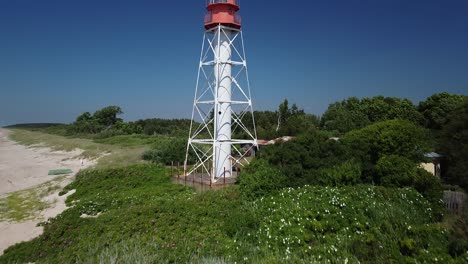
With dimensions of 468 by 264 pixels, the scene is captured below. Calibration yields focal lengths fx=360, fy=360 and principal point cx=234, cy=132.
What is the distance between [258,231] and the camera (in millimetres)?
10578

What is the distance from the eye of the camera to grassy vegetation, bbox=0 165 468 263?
26.2 feet

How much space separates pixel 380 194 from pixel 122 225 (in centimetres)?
897

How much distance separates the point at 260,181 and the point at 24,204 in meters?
14.8

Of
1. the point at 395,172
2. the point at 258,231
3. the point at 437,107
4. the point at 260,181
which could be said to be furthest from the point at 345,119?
the point at 258,231

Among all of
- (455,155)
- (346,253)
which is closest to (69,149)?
(455,155)

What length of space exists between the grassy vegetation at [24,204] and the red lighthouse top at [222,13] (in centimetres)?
1333

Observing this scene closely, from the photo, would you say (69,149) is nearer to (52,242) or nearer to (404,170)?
(52,242)

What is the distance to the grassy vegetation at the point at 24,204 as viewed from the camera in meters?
18.1

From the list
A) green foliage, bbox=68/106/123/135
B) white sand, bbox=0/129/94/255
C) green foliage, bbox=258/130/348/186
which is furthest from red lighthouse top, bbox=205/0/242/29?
green foliage, bbox=68/106/123/135

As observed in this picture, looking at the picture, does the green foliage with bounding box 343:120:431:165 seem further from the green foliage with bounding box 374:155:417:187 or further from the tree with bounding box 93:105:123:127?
the tree with bounding box 93:105:123:127

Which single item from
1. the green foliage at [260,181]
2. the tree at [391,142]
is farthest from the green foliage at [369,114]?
the green foliage at [260,181]

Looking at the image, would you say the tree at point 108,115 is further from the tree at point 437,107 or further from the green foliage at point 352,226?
the green foliage at point 352,226

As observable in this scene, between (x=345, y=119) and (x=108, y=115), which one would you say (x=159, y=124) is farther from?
(x=345, y=119)

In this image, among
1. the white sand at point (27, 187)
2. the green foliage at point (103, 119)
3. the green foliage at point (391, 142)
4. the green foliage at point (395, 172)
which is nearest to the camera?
the white sand at point (27, 187)
